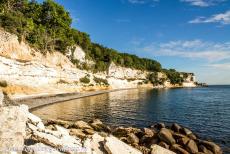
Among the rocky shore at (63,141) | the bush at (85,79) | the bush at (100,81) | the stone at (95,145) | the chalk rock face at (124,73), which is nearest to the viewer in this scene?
the rocky shore at (63,141)

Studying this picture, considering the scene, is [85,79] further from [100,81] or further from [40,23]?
[40,23]

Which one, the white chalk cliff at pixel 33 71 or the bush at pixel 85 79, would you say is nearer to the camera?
the white chalk cliff at pixel 33 71

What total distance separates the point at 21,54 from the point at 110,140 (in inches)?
2239

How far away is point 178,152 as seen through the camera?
2097cm

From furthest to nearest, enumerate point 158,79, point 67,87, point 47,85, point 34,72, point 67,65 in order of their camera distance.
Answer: point 158,79, point 67,65, point 67,87, point 47,85, point 34,72

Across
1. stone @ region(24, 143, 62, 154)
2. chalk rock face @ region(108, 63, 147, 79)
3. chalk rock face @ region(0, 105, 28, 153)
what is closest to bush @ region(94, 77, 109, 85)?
chalk rock face @ region(108, 63, 147, 79)

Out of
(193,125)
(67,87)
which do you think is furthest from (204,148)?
(67,87)

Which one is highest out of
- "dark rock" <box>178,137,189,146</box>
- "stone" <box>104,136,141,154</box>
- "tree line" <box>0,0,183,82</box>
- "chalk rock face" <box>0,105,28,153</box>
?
"tree line" <box>0,0,183,82</box>

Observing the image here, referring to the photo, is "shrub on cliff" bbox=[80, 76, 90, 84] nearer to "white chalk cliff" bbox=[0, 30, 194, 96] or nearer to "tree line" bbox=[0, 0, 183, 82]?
"white chalk cliff" bbox=[0, 30, 194, 96]

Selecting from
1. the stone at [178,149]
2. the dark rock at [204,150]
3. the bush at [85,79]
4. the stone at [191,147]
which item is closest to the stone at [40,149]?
the stone at [178,149]

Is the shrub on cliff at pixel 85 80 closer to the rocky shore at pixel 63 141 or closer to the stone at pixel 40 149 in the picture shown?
the rocky shore at pixel 63 141

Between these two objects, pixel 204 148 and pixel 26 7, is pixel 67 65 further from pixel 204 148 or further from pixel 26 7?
pixel 204 148

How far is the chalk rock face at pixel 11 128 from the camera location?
13273 millimetres

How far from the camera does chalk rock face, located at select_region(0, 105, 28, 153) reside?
13.3 metres
